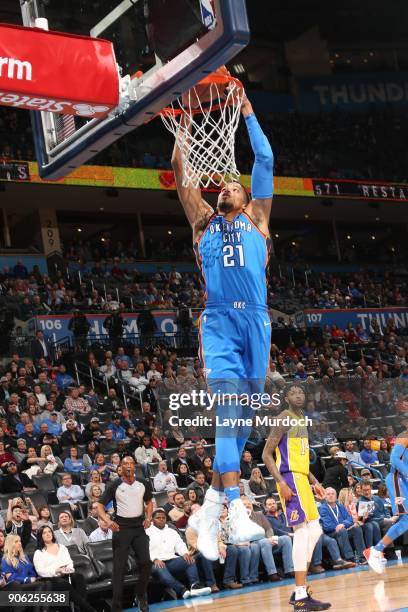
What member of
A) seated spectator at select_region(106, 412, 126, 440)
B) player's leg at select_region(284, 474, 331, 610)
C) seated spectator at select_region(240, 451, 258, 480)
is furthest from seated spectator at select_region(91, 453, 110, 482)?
player's leg at select_region(284, 474, 331, 610)

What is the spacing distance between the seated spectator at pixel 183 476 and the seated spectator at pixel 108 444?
1.31 m

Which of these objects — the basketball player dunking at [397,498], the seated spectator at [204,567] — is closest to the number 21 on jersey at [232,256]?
the basketball player dunking at [397,498]

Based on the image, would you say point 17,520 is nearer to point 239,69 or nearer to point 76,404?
point 76,404

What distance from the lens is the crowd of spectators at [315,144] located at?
1109 inches

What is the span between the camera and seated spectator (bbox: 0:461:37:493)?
12.9 meters

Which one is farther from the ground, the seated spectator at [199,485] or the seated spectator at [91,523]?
the seated spectator at [199,485]

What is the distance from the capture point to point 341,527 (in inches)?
546

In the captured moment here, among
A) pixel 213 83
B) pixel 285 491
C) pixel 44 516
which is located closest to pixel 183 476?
pixel 44 516

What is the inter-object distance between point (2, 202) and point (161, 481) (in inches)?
677

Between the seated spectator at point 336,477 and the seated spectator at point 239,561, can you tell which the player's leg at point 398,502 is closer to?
the seated spectator at point 239,561

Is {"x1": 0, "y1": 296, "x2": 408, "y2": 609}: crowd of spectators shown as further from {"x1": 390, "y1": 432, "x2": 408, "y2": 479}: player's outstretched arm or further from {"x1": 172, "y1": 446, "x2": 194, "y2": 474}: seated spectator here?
{"x1": 390, "y1": 432, "x2": 408, "y2": 479}: player's outstretched arm

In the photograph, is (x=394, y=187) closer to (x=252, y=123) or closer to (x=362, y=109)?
(x=362, y=109)

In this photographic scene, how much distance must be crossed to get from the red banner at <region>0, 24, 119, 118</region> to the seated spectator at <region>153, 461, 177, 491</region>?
8.81 m

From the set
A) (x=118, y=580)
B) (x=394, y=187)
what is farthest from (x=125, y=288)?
(x=118, y=580)
